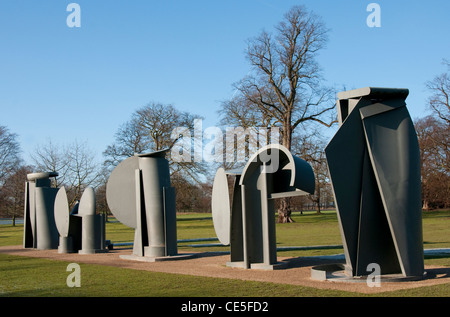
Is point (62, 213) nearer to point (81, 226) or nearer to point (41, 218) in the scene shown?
point (81, 226)

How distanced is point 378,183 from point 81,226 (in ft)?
45.5

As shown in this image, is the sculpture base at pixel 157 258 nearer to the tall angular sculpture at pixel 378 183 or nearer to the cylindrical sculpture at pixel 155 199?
the cylindrical sculpture at pixel 155 199

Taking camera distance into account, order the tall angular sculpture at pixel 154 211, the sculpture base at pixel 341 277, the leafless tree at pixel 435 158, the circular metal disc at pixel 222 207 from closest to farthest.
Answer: the sculpture base at pixel 341 277 → the circular metal disc at pixel 222 207 → the tall angular sculpture at pixel 154 211 → the leafless tree at pixel 435 158

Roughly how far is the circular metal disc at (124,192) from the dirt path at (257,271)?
146 centimetres

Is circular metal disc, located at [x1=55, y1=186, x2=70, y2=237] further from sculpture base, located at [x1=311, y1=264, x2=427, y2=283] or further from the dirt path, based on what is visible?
sculpture base, located at [x1=311, y1=264, x2=427, y2=283]

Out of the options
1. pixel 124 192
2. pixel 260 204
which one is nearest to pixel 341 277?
pixel 260 204

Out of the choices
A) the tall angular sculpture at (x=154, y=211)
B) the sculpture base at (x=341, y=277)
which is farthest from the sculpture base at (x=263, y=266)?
the tall angular sculpture at (x=154, y=211)

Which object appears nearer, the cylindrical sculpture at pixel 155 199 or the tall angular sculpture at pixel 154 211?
the tall angular sculpture at pixel 154 211

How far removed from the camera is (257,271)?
39.8ft

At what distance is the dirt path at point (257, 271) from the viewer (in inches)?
362

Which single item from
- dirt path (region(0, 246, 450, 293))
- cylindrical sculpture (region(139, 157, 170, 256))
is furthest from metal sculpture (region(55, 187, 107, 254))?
cylindrical sculpture (region(139, 157, 170, 256))

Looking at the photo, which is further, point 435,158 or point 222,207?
point 435,158

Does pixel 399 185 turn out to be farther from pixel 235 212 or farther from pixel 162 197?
pixel 162 197

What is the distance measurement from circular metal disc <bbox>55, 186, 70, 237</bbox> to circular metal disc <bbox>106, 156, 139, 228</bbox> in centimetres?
348
